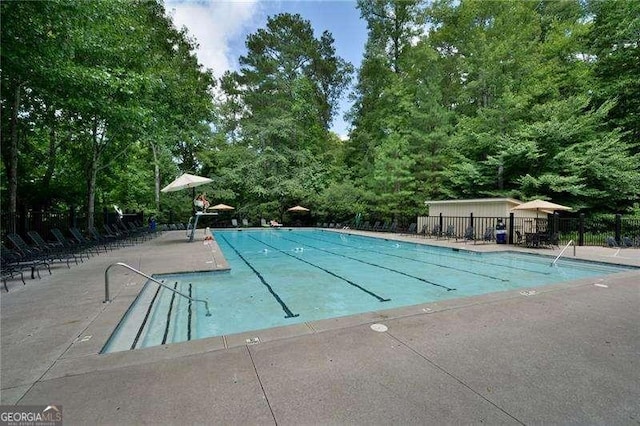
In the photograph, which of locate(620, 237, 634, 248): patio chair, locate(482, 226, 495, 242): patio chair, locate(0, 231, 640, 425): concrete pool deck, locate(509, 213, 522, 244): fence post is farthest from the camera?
locate(482, 226, 495, 242): patio chair

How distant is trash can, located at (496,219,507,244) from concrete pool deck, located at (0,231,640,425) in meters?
8.49

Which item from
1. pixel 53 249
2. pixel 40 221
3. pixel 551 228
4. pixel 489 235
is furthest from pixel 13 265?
pixel 551 228

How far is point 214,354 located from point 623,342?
4.14 metres

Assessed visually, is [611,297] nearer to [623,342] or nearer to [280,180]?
[623,342]

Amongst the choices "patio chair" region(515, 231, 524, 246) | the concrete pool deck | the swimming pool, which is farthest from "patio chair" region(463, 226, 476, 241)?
the concrete pool deck

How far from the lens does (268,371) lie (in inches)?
99.5

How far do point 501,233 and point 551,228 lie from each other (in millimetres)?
2675

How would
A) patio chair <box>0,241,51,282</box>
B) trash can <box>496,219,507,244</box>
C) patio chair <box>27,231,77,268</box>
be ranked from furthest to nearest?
1. trash can <box>496,219,507,244</box>
2. patio chair <box>27,231,77,268</box>
3. patio chair <box>0,241,51,282</box>

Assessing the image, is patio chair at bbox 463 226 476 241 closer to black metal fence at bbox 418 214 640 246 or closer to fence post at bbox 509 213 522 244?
black metal fence at bbox 418 214 640 246

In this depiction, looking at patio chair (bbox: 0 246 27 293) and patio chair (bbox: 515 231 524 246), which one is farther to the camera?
patio chair (bbox: 515 231 524 246)

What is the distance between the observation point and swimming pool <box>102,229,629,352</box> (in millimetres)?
4488

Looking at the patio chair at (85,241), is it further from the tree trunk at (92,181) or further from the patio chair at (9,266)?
the patio chair at (9,266)

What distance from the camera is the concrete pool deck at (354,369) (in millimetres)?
2014

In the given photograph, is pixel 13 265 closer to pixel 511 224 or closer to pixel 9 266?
pixel 9 266
